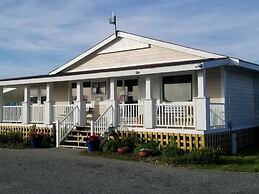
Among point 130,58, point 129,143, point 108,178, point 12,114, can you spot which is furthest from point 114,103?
point 12,114

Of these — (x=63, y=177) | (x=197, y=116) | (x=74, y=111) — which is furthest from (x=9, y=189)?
(x=74, y=111)

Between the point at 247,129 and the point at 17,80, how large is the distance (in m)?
11.7

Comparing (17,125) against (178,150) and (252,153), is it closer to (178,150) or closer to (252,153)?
(178,150)

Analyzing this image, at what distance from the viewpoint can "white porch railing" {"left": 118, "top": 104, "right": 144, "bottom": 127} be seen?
51.8ft

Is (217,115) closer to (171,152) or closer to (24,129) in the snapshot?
(171,152)

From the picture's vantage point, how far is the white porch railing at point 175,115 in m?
14.5

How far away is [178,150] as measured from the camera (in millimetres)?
13000

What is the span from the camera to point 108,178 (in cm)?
980

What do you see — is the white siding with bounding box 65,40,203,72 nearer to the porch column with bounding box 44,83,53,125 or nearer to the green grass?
the porch column with bounding box 44,83,53,125

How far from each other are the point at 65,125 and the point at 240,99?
802 centimetres

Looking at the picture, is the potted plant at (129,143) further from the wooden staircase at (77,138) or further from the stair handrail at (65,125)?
the stair handrail at (65,125)

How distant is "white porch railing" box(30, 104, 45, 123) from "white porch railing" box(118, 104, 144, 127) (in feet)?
16.5

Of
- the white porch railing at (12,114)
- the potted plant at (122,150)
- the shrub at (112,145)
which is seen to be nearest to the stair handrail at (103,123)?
the shrub at (112,145)

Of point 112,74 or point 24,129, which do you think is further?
point 24,129
